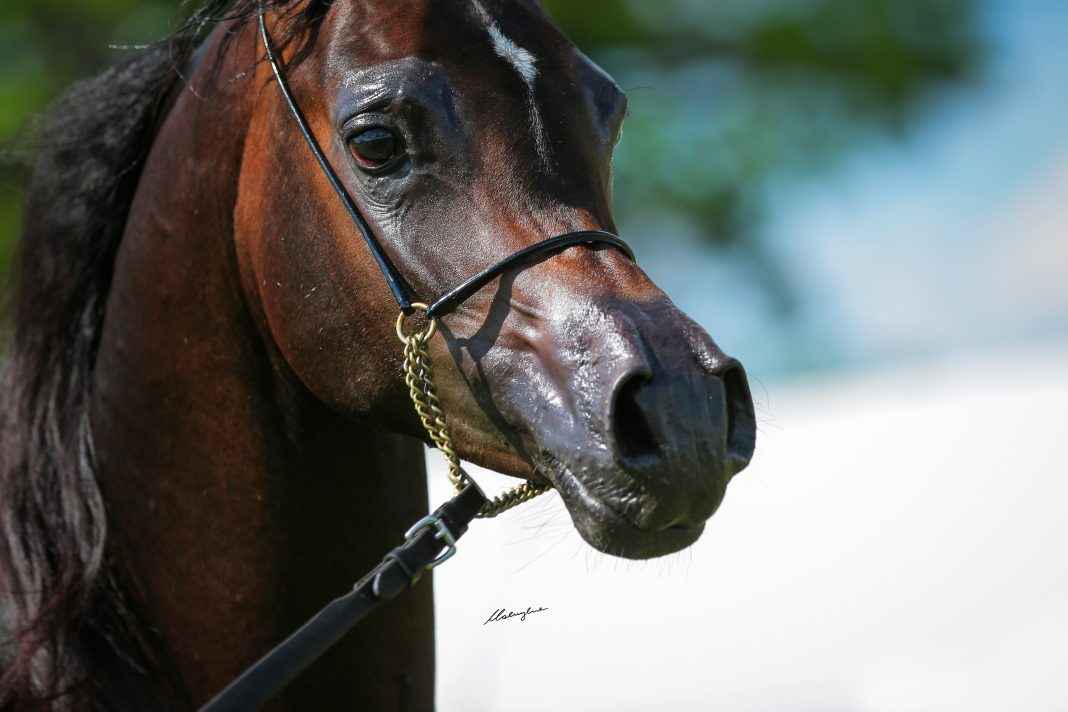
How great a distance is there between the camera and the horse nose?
1.57 metres

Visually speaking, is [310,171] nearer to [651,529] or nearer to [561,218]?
[561,218]

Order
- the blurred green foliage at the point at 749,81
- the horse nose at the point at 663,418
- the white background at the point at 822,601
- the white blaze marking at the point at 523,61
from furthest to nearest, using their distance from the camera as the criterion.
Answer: the blurred green foliage at the point at 749,81, the white background at the point at 822,601, the white blaze marking at the point at 523,61, the horse nose at the point at 663,418

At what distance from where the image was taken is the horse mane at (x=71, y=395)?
212 cm

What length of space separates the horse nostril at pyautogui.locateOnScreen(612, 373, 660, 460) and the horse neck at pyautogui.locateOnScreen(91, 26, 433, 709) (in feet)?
2.47

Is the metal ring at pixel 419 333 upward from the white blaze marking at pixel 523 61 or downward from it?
downward

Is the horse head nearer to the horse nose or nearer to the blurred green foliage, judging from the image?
the horse nose

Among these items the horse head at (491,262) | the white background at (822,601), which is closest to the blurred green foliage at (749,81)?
the white background at (822,601)

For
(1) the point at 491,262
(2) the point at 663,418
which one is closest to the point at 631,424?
(2) the point at 663,418

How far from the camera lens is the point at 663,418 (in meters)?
1.57

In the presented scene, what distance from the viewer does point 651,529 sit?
63.1 inches

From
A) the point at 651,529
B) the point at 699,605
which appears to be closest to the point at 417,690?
the point at 651,529

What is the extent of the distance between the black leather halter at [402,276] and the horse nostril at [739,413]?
297mm

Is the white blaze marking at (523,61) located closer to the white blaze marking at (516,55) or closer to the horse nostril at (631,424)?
the white blaze marking at (516,55)

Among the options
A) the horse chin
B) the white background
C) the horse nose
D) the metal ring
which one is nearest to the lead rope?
the metal ring
